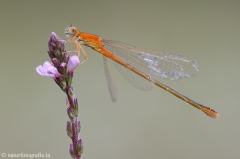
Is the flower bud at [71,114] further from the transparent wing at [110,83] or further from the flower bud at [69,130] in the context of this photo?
the transparent wing at [110,83]

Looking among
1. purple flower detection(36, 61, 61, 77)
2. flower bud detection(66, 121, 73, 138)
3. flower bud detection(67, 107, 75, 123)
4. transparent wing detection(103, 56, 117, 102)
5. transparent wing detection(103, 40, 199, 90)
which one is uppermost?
transparent wing detection(103, 40, 199, 90)

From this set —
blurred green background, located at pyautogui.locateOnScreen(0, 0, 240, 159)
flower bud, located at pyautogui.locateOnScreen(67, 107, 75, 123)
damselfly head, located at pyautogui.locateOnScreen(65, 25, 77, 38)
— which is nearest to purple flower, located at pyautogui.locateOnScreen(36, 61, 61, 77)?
flower bud, located at pyautogui.locateOnScreen(67, 107, 75, 123)

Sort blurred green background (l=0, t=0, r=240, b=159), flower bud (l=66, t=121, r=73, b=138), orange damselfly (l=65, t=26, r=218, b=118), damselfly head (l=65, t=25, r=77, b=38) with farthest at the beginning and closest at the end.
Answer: blurred green background (l=0, t=0, r=240, b=159) → orange damselfly (l=65, t=26, r=218, b=118) → damselfly head (l=65, t=25, r=77, b=38) → flower bud (l=66, t=121, r=73, b=138)

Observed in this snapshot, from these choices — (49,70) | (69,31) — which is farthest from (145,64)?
(49,70)

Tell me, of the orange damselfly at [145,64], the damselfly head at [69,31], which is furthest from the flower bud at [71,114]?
the orange damselfly at [145,64]

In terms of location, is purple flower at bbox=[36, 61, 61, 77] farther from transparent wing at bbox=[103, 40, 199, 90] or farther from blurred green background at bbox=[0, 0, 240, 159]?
blurred green background at bbox=[0, 0, 240, 159]

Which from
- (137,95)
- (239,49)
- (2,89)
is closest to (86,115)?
(137,95)
